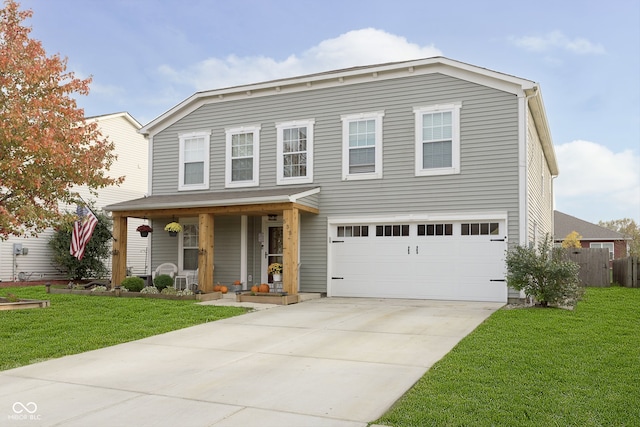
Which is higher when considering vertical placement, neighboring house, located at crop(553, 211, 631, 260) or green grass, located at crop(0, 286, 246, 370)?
neighboring house, located at crop(553, 211, 631, 260)

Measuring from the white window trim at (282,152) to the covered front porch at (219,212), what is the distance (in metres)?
0.38

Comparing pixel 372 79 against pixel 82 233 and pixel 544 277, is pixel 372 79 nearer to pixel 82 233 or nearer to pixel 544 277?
pixel 544 277

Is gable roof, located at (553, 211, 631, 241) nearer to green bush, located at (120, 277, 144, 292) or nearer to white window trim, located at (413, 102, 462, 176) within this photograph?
white window trim, located at (413, 102, 462, 176)

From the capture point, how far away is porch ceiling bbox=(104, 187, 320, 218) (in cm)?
1374

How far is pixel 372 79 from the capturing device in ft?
48.8

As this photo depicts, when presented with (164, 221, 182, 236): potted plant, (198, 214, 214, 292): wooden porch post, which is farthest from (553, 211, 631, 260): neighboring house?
(198, 214, 214, 292): wooden porch post

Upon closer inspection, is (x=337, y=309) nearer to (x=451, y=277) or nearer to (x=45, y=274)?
(x=451, y=277)

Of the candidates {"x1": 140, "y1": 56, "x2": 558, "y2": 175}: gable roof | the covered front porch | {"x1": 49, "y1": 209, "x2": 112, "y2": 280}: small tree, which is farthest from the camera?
{"x1": 49, "y1": 209, "x2": 112, "y2": 280}: small tree

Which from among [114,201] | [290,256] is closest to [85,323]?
[290,256]

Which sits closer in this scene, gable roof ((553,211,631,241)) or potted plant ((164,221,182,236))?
potted plant ((164,221,182,236))

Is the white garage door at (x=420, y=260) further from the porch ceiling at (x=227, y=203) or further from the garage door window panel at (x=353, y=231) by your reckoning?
the porch ceiling at (x=227, y=203)

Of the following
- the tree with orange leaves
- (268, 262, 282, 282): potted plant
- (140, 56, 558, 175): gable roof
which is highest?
(140, 56, 558, 175): gable roof

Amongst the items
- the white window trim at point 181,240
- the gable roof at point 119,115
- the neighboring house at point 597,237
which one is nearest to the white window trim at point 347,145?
the white window trim at point 181,240

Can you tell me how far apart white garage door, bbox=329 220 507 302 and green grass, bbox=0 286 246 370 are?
396 cm
